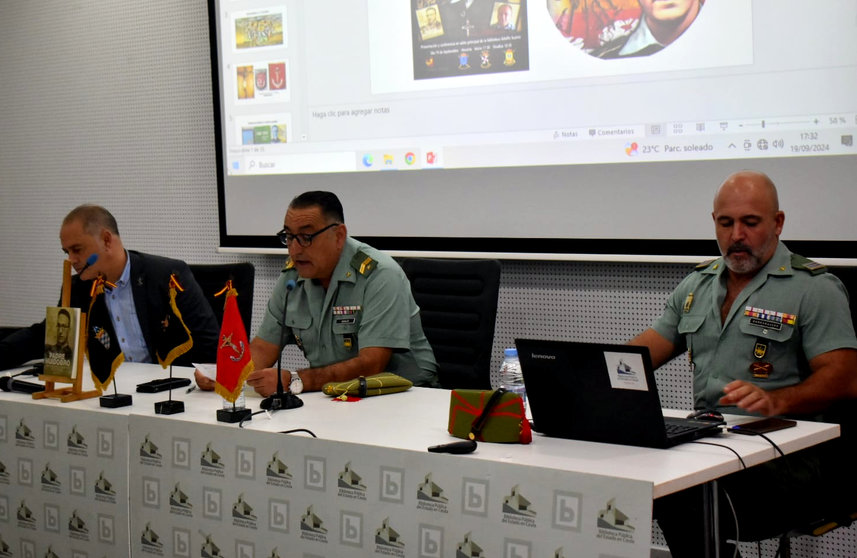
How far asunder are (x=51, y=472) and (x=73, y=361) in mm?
310

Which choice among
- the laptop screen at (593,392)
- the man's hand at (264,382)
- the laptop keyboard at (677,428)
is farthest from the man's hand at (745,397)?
the man's hand at (264,382)

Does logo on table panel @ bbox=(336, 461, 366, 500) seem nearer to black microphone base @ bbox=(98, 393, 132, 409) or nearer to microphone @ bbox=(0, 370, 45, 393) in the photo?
black microphone base @ bbox=(98, 393, 132, 409)

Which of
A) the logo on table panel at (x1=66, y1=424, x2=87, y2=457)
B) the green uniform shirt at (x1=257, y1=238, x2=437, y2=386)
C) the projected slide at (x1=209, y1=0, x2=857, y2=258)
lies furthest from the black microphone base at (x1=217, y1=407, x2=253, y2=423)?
the projected slide at (x1=209, y1=0, x2=857, y2=258)

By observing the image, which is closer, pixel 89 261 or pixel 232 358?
pixel 232 358

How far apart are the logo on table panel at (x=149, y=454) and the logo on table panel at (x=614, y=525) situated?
1.18m

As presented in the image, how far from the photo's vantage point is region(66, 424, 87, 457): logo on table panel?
2.49 m

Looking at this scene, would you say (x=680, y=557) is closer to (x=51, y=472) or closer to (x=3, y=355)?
(x=51, y=472)

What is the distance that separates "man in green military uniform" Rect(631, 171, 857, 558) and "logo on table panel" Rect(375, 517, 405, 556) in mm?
686

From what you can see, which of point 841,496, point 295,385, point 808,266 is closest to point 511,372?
point 295,385

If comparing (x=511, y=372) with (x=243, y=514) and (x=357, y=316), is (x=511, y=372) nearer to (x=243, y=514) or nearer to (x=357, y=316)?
(x=357, y=316)

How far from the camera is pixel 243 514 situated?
2.24 meters

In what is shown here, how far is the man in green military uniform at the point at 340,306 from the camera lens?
9.78 feet

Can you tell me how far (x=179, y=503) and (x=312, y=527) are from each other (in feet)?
1.38

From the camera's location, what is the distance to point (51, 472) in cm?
255
